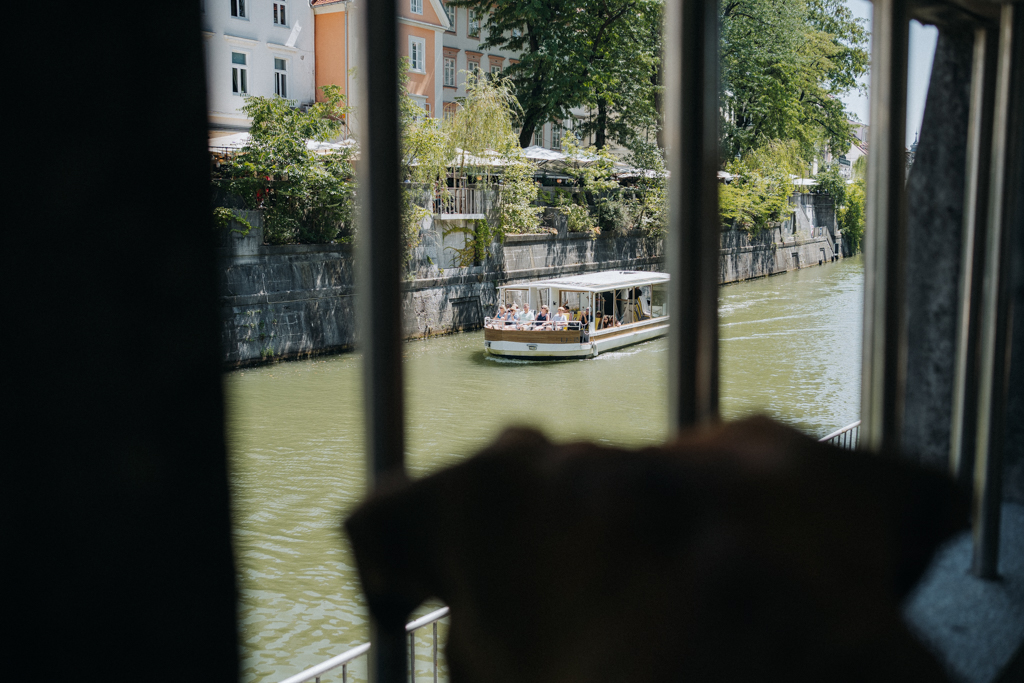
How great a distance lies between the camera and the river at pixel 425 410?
4.18m

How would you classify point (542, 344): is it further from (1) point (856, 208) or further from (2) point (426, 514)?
(2) point (426, 514)

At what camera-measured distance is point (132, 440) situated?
31cm

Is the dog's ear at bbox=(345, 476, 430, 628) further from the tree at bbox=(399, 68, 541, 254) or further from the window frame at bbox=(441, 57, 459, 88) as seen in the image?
the window frame at bbox=(441, 57, 459, 88)

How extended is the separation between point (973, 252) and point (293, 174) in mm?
7991

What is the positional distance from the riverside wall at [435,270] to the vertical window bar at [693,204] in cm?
446

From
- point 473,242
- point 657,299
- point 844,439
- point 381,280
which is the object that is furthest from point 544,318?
point 381,280

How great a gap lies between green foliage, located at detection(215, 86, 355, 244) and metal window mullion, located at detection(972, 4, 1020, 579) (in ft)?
24.5

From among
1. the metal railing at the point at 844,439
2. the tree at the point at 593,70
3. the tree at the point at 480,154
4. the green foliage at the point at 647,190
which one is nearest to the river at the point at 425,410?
the metal railing at the point at 844,439

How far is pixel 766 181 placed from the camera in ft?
39.4

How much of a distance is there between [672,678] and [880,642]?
0.23 ft

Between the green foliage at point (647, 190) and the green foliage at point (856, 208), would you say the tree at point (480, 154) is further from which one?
the green foliage at point (856, 208)

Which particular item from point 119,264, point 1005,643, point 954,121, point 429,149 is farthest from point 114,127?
point 429,149

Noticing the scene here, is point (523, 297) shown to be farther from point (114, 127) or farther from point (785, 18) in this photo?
point (114, 127)

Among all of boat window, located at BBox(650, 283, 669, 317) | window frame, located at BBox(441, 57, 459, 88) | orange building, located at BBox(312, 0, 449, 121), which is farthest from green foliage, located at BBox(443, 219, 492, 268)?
orange building, located at BBox(312, 0, 449, 121)
